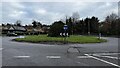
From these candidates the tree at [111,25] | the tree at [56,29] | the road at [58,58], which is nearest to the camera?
the road at [58,58]

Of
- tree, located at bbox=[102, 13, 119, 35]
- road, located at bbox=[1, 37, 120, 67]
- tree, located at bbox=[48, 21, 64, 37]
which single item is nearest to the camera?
road, located at bbox=[1, 37, 120, 67]

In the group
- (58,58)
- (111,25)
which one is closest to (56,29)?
(58,58)

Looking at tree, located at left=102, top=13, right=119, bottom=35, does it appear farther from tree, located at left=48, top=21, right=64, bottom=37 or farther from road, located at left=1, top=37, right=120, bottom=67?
road, located at left=1, top=37, right=120, bottom=67

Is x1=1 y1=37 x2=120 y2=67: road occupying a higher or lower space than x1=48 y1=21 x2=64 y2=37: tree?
lower

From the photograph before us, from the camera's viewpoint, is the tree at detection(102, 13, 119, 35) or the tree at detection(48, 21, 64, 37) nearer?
the tree at detection(48, 21, 64, 37)

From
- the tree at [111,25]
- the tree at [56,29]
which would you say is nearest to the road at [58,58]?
the tree at [56,29]

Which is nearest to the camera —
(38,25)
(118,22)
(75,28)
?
(118,22)

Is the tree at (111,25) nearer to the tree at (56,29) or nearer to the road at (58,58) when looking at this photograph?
the tree at (56,29)

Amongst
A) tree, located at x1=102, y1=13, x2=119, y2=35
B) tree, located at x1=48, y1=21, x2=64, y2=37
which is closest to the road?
tree, located at x1=48, y1=21, x2=64, y2=37

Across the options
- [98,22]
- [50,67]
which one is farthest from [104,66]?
[98,22]

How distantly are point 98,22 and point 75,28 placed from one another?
16928mm

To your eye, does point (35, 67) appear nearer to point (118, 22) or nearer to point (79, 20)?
point (118, 22)

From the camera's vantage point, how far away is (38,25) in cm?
19712

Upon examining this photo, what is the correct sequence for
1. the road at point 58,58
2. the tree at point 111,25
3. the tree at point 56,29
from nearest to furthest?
the road at point 58,58
the tree at point 56,29
the tree at point 111,25
